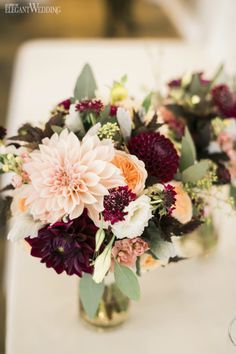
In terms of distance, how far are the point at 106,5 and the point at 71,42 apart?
1957mm

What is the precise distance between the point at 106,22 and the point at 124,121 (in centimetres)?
315

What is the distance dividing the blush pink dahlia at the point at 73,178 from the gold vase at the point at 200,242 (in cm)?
43

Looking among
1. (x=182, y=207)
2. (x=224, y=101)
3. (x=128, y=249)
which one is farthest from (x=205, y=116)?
(x=128, y=249)

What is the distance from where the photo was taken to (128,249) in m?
0.77

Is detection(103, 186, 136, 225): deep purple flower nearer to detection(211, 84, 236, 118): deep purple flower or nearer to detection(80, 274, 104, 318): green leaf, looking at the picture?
detection(80, 274, 104, 318): green leaf

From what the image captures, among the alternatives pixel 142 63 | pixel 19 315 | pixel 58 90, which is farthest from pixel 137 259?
pixel 142 63

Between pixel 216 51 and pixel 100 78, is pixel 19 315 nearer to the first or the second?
pixel 100 78

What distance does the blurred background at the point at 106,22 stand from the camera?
3281 millimetres

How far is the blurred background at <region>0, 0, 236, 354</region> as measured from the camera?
10.8 feet

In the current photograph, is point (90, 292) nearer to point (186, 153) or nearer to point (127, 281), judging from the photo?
point (127, 281)

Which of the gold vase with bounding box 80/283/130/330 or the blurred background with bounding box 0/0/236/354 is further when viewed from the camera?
the blurred background with bounding box 0/0/236/354

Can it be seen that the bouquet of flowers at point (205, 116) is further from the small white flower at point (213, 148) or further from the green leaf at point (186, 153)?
the green leaf at point (186, 153)

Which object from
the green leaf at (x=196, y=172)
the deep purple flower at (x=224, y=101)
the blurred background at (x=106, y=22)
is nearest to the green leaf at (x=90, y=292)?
the green leaf at (x=196, y=172)

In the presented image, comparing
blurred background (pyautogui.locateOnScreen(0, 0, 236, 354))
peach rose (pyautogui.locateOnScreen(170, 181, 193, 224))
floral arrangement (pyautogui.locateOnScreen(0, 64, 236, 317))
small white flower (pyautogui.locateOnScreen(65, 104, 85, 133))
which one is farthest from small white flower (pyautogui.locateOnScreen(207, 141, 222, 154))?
blurred background (pyautogui.locateOnScreen(0, 0, 236, 354))
